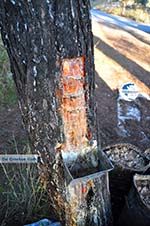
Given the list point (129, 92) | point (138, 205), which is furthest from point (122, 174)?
point (129, 92)

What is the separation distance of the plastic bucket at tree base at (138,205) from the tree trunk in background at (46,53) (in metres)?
0.50

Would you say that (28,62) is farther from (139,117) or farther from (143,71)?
(143,71)

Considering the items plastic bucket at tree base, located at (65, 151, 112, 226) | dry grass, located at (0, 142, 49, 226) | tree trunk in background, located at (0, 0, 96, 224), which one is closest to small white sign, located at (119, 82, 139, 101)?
dry grass, located at (0, 142, 49, 226)

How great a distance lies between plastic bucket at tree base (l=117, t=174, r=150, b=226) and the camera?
86.4 inches

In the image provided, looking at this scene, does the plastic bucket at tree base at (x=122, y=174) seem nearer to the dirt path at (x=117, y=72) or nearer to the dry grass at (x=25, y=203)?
the dry grass at (x=25, y=203)

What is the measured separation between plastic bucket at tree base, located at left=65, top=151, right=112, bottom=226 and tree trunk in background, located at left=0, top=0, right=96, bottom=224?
100 mm

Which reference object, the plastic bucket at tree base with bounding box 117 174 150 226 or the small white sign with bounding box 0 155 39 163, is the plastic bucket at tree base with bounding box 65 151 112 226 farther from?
the small white sign with bounding box 0 155 39 163

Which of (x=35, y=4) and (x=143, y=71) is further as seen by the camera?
(x=143, y=71)

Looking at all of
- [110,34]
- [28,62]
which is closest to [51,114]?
[28,62]

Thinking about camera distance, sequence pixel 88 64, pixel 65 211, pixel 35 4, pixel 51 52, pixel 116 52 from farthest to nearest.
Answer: pixel 116 52, pixel 65 211, pixel 88 64, pixel 51 52, pixel 35 4

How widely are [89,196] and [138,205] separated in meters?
0.40

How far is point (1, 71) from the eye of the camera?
4.39m

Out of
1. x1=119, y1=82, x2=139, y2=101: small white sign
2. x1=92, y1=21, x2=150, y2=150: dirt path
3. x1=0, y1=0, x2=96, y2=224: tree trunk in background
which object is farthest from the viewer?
x1=119, y1=82, x2=139, y2=101: small white sign

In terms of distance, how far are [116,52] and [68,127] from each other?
4993 mm
